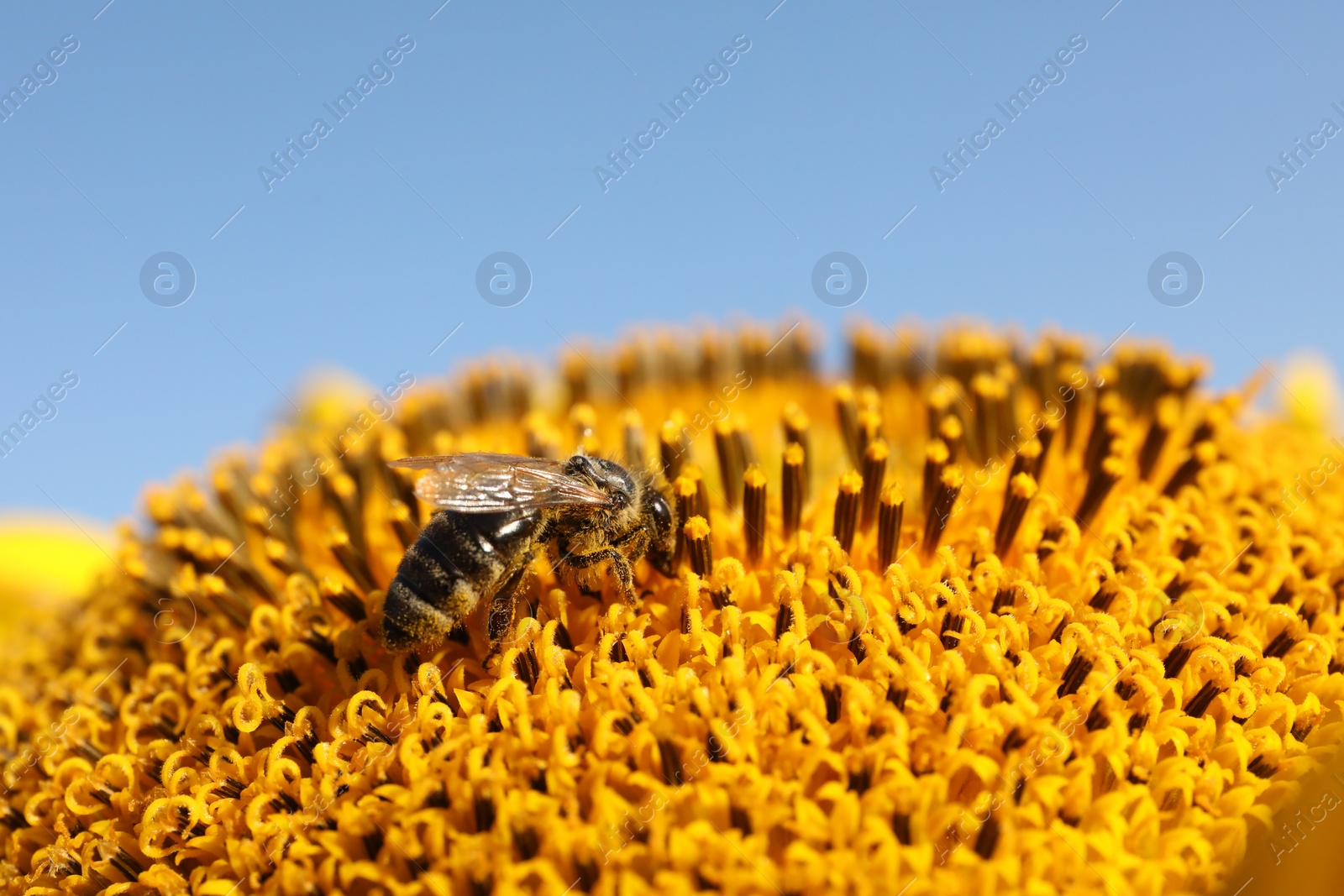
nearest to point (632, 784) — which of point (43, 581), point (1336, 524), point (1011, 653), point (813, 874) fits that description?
point (813, 874)

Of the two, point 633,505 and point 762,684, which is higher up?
point 633,505

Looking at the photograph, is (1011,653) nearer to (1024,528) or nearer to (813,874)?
(1024,528)

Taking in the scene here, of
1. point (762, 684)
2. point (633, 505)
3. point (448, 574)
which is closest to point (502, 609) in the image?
point (448, 574)

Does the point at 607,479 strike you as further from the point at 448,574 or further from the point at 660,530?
the point at 448,574

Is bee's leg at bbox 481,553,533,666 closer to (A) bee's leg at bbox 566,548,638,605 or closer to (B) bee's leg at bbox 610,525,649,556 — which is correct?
(A) bee's leg at bbox 566,548,638,605

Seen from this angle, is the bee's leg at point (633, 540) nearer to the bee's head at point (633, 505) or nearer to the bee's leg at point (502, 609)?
the bee's head at point (633, 505)

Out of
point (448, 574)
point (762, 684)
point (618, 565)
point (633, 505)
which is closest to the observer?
point (762, 684)

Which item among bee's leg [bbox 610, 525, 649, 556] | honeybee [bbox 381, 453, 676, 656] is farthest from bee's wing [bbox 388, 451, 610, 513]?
bee's leg [bbox 610, 525, 649, 556]

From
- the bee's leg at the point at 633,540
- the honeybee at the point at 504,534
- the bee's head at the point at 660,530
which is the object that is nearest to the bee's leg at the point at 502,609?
the honeybee at the point at 504,534
